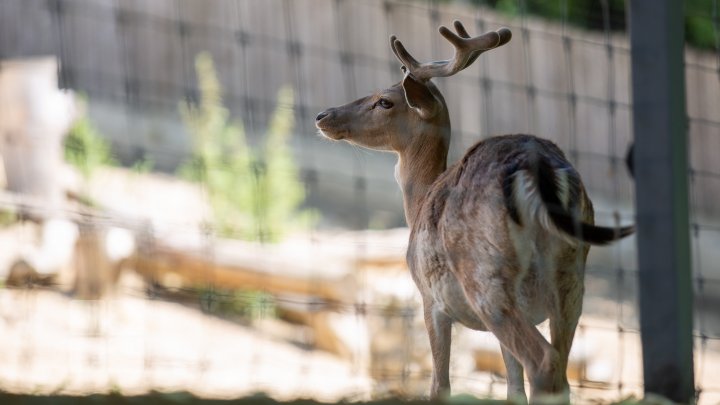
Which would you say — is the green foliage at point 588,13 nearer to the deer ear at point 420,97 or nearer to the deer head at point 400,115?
the deer head at point 400,115

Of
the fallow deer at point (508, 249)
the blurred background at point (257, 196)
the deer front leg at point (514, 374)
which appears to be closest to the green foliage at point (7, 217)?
the blurred background at point (257, 196)

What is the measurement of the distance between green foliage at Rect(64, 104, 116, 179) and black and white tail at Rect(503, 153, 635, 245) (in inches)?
267

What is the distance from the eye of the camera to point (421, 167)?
5293 millimetres

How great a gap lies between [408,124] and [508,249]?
1523mm

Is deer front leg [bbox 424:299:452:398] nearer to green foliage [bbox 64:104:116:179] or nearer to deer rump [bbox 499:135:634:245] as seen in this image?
deer rump [bbox 499:135:634:245]

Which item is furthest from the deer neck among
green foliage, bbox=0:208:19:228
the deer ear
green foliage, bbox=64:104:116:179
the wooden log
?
green foliage, bbox=64:104:116:179

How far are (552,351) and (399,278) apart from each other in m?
4.83

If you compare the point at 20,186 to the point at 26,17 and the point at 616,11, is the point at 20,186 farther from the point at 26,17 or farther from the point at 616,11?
the point at 616,11

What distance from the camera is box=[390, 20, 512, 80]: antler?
4562mm

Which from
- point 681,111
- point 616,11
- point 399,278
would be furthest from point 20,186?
point 616,11

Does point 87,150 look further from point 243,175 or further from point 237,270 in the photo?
point 237,270

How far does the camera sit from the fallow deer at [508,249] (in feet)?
12.5

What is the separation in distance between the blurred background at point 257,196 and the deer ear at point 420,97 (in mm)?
519

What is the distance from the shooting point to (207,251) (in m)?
9.15
